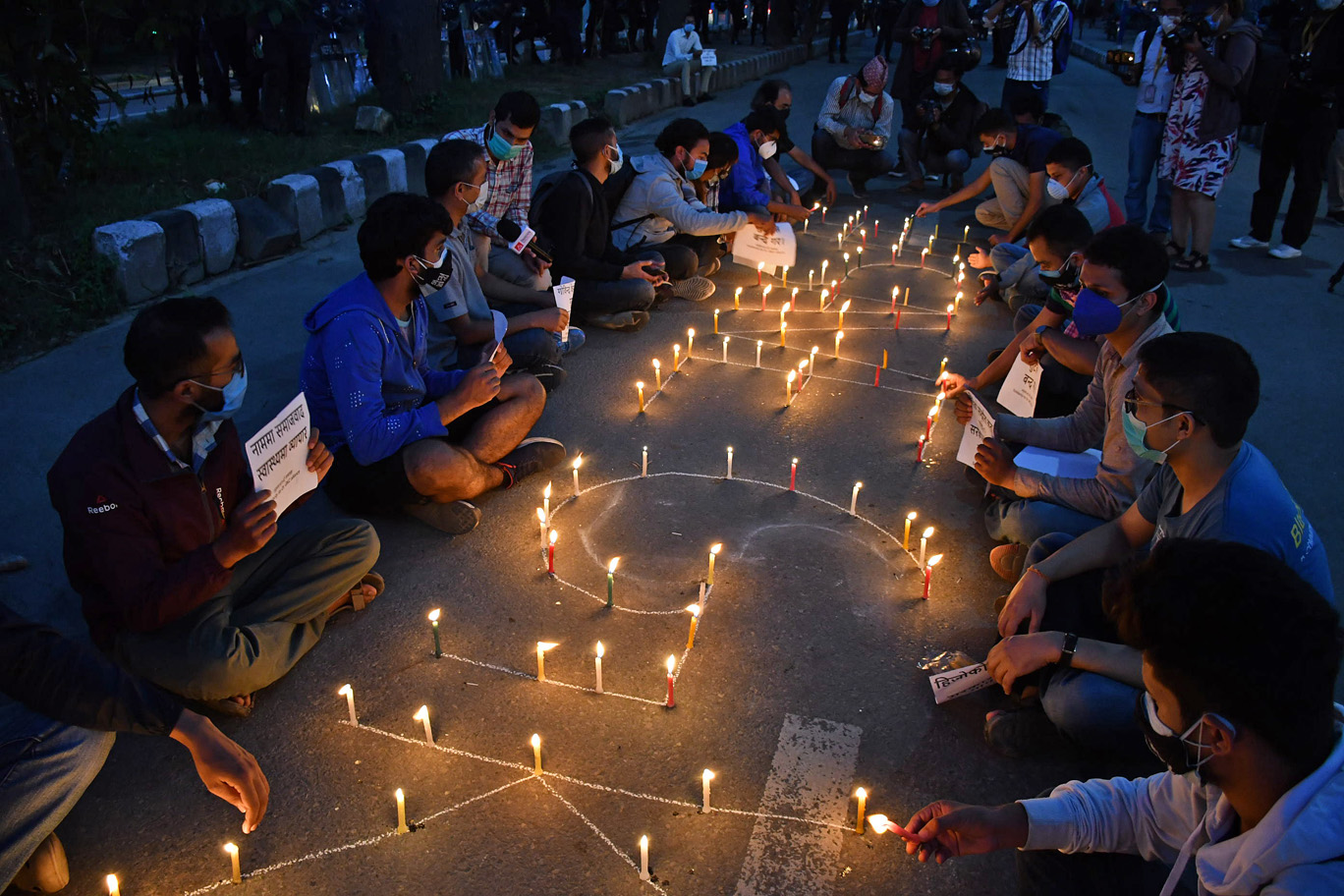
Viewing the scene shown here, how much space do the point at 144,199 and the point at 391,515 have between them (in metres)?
4.20

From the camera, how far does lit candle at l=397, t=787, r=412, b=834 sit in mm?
2781

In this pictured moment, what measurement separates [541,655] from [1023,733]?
1.64 m

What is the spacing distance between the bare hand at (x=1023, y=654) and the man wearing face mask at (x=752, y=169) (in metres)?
5.72

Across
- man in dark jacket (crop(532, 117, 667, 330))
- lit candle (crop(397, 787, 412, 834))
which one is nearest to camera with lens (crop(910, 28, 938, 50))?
man in dark jacket (crop(532, 117, 667, 330))

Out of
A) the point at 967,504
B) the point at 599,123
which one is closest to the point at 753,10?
the point at 599,123

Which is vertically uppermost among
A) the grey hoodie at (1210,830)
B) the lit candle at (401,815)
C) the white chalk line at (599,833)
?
the grey hoodie at (1210,830)

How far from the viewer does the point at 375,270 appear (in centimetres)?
409

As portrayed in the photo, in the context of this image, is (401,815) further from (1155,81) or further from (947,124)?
(947,124)

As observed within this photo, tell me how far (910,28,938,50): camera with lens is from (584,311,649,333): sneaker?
6.64m

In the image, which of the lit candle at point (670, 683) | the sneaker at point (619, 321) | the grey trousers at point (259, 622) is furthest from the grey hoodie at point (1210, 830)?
the sneaker at point (619, 321)

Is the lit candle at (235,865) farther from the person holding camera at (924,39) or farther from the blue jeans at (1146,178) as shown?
the person holding camera at (924,39)

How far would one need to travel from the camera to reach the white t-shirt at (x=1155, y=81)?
818 cm

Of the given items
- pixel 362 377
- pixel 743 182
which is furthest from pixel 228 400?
pixel 743 182

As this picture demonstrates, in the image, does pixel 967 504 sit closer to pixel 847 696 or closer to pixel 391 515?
pixel 847 696
